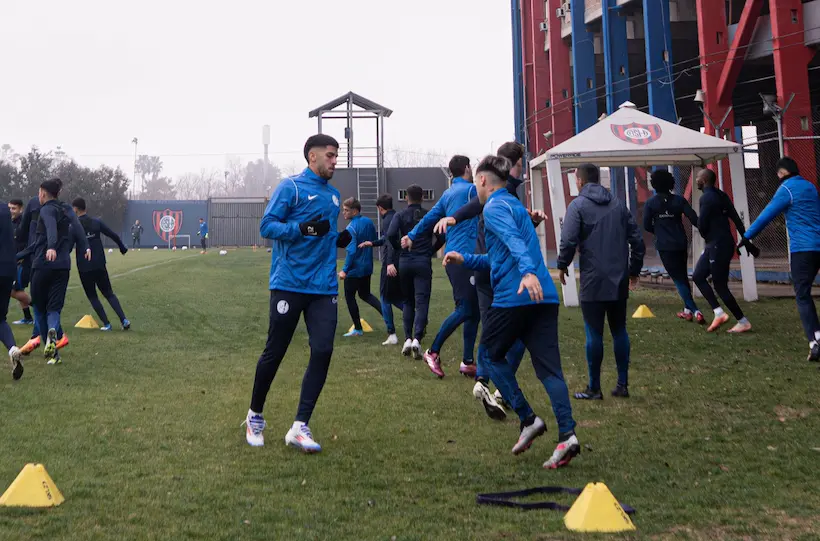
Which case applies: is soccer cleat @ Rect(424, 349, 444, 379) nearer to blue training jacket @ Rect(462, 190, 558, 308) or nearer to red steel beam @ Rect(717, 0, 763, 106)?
blue training jacket @ Rect(462, 190, 558, 308)

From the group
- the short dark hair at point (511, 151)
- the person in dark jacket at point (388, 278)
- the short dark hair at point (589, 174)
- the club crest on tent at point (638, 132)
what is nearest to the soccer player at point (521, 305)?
the short dark hair at point (511, 151)

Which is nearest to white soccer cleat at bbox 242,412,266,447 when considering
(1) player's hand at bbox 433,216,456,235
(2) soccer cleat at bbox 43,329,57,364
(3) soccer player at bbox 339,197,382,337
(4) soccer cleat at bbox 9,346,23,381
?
(1) player's hand at bbox 433,216,456,235

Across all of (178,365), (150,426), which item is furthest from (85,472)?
(178,365)

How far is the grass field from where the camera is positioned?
13.1 ft

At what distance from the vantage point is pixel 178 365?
9.23m

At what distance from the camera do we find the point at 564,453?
4.99 metres

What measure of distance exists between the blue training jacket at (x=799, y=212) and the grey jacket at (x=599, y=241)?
251cm

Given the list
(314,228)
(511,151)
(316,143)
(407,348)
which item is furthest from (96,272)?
(511,151)

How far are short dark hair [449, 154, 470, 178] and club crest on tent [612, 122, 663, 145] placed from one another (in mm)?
6784

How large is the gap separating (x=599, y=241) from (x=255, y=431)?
9.91ft

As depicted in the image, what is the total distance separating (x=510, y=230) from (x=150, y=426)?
3062 millimetres

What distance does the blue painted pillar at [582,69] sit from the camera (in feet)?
91.4

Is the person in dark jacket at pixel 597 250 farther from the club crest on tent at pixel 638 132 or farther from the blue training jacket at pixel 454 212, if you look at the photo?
the club crest on tent at pixel 638 132

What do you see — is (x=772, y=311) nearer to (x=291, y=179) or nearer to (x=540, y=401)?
(x=540, y=401)
